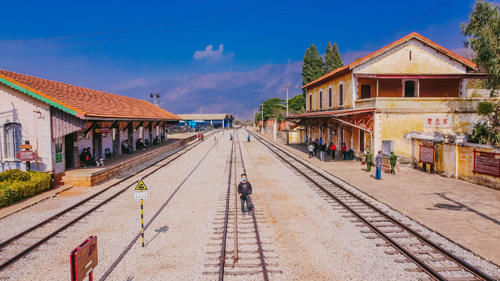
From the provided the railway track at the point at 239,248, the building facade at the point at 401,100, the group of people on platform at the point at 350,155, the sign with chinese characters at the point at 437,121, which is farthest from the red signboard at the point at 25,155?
the sign with chinese characters at the point at 437,121

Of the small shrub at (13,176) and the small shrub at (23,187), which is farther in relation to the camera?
the small shrub at (13,176)

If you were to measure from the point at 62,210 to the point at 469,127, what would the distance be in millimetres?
24456

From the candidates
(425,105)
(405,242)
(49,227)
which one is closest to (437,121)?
(425,105)

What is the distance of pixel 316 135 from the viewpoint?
35625 millimetres

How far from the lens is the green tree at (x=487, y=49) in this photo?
18.5 m

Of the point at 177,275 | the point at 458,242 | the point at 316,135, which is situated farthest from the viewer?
the point at 316,135

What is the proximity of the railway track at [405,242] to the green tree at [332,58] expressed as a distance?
57077 mm

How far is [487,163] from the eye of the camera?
46.6 feet

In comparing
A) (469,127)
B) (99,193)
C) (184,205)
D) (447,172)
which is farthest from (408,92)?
(99,193)

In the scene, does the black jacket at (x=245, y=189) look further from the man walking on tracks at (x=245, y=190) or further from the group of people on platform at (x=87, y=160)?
the group of people on platform at (x=87, y=160)

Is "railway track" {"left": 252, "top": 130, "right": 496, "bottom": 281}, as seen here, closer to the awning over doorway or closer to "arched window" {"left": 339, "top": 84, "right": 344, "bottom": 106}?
the awning over doorway

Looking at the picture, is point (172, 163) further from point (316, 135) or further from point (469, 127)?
point (469, 127)

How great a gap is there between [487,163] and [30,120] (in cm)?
2117

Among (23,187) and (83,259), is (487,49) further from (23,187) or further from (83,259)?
(23,187)
